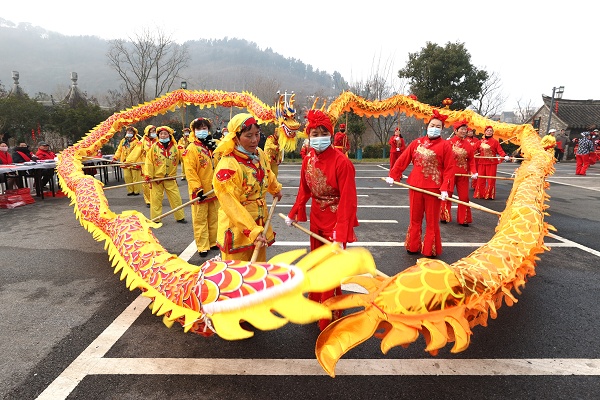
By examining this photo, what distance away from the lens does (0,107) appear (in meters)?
17.0

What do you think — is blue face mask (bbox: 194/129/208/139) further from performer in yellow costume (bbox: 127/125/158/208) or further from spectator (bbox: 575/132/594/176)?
spectator (bbox: 575/132/594/176)

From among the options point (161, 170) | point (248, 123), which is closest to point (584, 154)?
point (161, 170)

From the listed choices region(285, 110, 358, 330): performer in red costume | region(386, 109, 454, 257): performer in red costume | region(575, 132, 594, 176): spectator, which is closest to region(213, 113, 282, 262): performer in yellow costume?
region(285, 110, 358, 330): performer in red costume

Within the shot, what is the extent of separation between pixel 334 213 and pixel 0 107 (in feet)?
70.9

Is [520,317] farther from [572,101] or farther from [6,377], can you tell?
[572,101]

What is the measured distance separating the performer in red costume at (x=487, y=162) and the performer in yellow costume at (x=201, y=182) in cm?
688

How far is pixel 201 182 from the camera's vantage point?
16.3ft

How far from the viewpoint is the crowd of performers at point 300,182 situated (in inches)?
107

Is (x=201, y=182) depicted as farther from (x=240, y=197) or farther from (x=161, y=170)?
(x=240, y=197)

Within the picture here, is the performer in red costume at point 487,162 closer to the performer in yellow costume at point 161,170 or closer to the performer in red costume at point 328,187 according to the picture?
the performer in red costume at point 328,187

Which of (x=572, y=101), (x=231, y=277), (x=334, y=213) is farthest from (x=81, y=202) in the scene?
(x=572, y=101)

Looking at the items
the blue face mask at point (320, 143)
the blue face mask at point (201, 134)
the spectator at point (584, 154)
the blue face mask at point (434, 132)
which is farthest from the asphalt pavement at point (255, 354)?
the spectator at point (584, 154)

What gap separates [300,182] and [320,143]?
0.56 m

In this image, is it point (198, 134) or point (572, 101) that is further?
point (572, 101)
